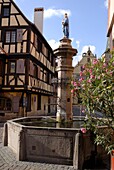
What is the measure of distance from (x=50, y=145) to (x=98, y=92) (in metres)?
2.93

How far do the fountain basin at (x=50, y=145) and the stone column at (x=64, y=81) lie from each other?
115 inches

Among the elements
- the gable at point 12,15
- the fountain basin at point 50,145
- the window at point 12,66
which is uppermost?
the gable at point 12,15

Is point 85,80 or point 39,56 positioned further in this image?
point 39,56

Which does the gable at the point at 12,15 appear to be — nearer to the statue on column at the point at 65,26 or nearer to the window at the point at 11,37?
the window at the point at 11,37

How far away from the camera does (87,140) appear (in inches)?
232

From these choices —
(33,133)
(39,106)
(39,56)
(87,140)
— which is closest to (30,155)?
(33,133)

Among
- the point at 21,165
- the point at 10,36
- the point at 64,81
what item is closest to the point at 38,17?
the point at 10,36

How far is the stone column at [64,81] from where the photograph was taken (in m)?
8.95

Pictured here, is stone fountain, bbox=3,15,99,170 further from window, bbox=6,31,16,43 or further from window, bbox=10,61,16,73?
window, bbox=6,31,16,43

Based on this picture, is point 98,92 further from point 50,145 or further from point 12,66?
point 12,66

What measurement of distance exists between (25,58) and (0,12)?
4.84 meters

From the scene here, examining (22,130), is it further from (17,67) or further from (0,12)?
(0,12)

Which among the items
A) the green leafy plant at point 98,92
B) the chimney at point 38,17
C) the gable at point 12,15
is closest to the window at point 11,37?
the gable at point 12,15

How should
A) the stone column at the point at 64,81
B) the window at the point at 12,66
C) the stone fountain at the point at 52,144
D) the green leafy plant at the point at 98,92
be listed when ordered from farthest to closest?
the window at the point at 12,66 → the stone column at the point at 64,81 → the stone fountain at the point at 52,144 → the green leafy plant at the point at 98,92
